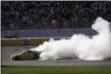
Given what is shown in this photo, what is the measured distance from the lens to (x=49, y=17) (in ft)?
89.4

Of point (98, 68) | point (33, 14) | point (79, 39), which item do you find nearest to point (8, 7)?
point (33, 14)

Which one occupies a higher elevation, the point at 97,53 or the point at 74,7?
the point at 74,7

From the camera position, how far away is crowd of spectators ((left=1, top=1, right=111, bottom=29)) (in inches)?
1023

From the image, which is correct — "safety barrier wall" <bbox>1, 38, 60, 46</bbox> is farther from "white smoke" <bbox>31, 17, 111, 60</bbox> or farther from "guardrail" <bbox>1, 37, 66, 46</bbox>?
"white smoke" <bbox>31, 17, 111, 60</bbox>

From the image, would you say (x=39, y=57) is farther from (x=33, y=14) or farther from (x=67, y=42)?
(x=33, y=14)

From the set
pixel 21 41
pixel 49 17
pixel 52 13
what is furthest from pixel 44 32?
pixel 52 13

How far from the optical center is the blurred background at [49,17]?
25578 millimetres

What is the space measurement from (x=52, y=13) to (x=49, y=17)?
775mm

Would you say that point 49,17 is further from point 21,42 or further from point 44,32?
point 21,42

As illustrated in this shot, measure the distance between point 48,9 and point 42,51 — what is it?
37.4 ft

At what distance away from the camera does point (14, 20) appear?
27.0m

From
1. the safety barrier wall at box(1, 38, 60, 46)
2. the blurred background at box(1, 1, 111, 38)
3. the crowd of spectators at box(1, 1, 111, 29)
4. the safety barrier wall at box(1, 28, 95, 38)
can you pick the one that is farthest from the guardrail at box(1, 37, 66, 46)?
the crowd of spectators at box(1, 1, 111, 29)

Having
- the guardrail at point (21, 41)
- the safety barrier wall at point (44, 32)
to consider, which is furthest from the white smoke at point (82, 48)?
the safety barrier wall at point (44, 32)

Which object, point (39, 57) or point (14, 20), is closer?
point (39, 57)
